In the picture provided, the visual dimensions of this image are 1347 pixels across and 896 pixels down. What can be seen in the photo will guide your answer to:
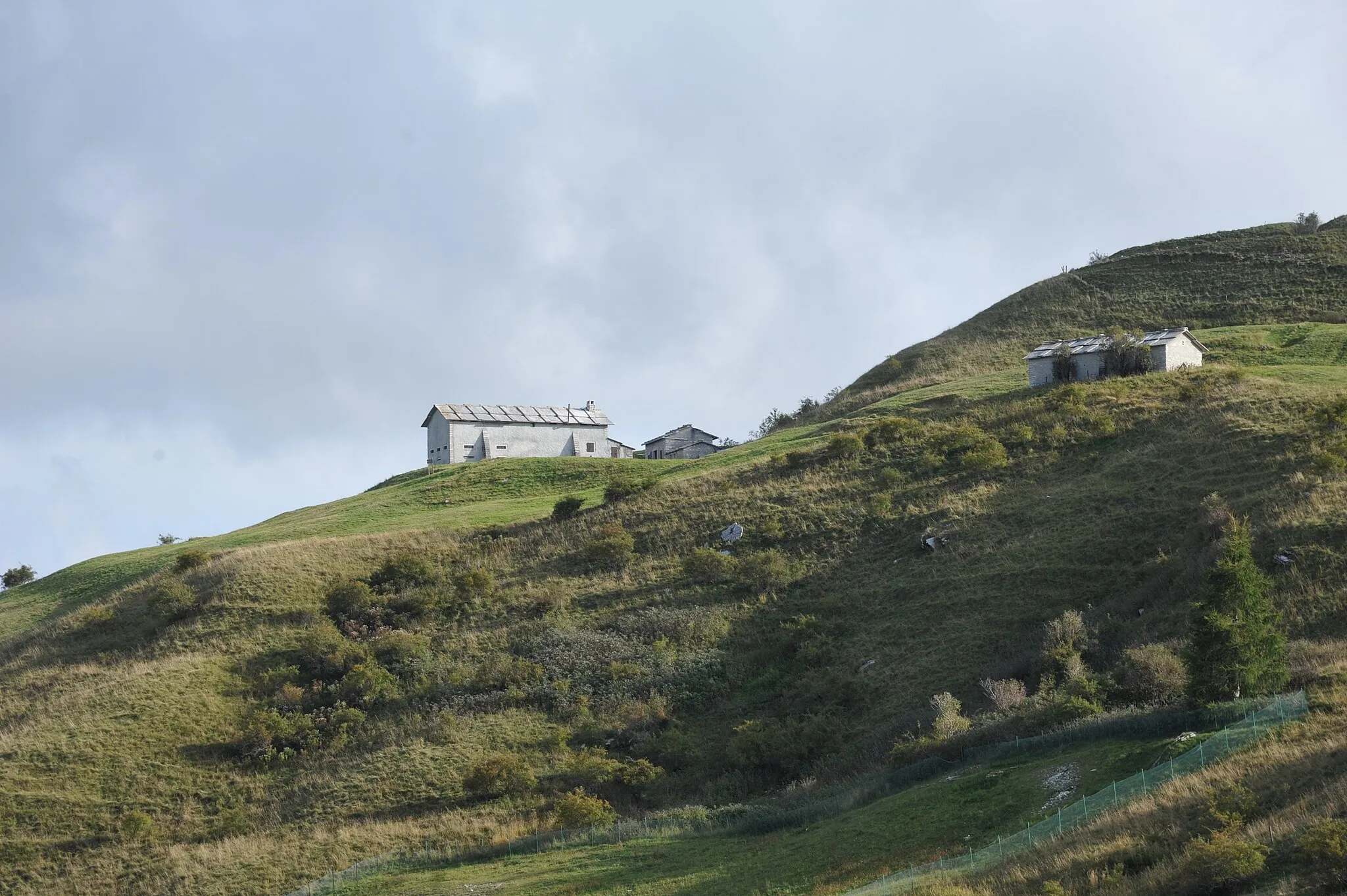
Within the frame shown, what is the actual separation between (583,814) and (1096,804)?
16.6 m

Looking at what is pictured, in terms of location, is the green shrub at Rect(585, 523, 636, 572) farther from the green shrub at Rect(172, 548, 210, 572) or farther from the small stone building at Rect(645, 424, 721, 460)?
the small stone building at Rect(645, 424, 721, 460)

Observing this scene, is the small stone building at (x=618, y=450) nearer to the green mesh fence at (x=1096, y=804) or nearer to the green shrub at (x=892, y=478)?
the green shrub at (x=892, y=478)

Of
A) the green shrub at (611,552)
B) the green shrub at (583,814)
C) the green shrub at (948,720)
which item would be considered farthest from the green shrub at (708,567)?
the green shrub at (583,814)

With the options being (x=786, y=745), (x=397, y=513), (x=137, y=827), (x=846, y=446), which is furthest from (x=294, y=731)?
(x=846, y=446)

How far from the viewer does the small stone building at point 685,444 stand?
102m

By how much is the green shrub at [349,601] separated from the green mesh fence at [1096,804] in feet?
108

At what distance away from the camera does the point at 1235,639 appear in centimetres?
2803

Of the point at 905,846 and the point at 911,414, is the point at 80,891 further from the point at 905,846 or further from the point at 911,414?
the point at 911,414

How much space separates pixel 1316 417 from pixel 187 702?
4845 centimetres

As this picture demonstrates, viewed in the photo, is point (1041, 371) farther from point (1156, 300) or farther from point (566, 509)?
point (566, 509)

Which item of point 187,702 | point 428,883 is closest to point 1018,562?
point 428,883

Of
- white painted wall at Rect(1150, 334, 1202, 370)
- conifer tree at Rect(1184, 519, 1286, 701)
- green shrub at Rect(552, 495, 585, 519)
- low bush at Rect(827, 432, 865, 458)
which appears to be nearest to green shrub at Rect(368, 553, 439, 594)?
green shrub at Rect(552, 495, 585, 519)

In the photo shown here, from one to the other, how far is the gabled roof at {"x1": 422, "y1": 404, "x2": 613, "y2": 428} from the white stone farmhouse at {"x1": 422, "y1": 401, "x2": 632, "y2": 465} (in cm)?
5

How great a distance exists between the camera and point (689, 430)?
340 ft
